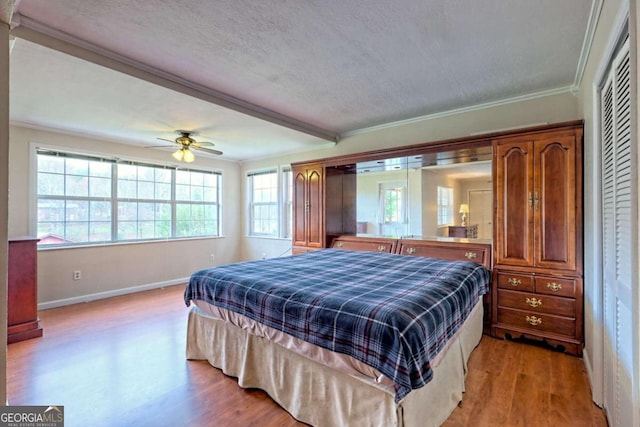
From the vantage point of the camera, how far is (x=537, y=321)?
2771 millimetres

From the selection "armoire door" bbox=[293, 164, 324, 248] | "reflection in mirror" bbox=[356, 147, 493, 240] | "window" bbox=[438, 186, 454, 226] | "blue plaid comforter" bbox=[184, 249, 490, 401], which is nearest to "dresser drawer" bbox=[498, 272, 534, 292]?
"blue plaid comforter" bbox=[184, 249, 490, 401]

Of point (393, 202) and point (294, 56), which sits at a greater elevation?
point (294, 56)

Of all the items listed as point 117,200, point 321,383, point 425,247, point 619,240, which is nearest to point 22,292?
point 117,200

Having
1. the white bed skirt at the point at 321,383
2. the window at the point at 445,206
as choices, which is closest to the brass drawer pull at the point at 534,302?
the white bed skirt at the point at 321,383

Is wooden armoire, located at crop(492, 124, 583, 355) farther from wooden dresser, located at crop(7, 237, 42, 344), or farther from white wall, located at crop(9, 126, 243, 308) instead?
white wall, located at crop(9, 126, 243, 308)

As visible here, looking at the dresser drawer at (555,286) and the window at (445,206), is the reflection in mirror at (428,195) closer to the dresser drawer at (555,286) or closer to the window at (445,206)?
the window at (445,206)

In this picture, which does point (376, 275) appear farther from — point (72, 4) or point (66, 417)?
point (72, 4)

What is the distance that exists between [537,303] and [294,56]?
3.11 m

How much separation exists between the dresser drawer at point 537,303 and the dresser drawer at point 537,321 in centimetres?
4

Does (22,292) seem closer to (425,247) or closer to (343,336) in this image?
(343,336)

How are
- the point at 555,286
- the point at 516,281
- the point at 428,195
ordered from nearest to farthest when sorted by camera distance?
the point at 555,286 < the point at 516,281 < the point at 428,195

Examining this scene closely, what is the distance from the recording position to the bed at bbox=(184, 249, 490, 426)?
1.46 metres

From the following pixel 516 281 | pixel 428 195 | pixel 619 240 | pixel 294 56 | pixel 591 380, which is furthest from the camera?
pixel 428 195

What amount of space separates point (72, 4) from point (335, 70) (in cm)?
184
